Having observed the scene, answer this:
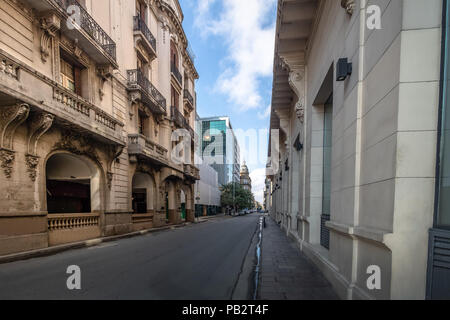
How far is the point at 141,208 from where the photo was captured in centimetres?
1681

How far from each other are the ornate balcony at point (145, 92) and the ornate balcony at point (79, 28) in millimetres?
1624

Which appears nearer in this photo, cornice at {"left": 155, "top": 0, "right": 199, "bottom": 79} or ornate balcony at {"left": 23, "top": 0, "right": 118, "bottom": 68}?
ornate balcony at {"left": 23, "top": 0, "right": 118, "bottom": 68}

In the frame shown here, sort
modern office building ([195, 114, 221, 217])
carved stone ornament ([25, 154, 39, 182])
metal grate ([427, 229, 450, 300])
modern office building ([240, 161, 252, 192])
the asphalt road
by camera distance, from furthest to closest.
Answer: modern office building ([240, 161, 252, 192]) < modern office building ([195, 114, 221, 217]) < carved stone ornament ([25, 154, 39, 182]) < the asphalt road < metal grate ([427, 229, 450, 300])

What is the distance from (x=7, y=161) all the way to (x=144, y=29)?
12.1 m

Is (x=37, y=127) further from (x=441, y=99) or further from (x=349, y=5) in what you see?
(x=441, y=99)

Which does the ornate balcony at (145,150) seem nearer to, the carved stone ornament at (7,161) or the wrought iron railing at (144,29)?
the carved stone ornament at (7,161)

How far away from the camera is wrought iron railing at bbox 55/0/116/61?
27.8ft

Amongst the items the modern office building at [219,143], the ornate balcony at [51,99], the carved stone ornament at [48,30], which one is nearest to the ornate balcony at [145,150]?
the ornate balcony at [51,99]

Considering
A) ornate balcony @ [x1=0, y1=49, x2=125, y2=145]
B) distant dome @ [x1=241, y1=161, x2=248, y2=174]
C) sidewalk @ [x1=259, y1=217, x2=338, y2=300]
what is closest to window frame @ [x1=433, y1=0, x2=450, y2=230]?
sidewalk @ [x1=259, y1=217, x2=338, y2=300]

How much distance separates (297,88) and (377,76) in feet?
17.0

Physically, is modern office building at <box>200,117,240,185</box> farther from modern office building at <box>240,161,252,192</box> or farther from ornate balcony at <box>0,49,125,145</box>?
ornate balcony at <box>0,49,125,145</box>

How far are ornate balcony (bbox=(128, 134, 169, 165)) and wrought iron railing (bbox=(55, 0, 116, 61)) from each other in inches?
184

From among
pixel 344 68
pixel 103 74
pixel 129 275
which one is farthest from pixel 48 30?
pixel 344 68

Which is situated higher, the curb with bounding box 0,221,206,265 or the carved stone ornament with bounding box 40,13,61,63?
the carved stone ornament with bounding box 40,13,61,63
